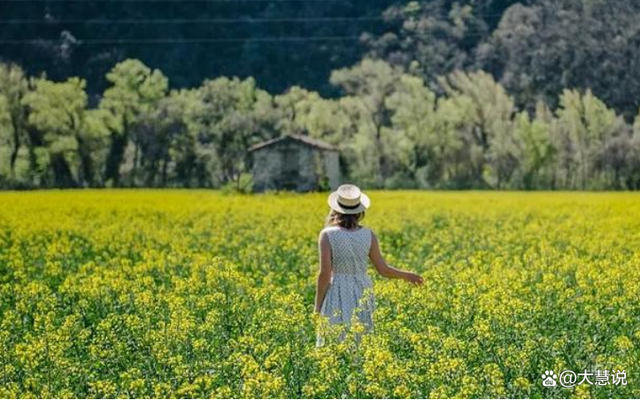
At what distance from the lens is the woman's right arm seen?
7805 millimetres

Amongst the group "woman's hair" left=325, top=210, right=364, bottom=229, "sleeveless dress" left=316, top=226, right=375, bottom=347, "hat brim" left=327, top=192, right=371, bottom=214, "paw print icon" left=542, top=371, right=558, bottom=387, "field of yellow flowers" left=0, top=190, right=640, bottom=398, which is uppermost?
"hat brim" left=327, top=192, right=371, bottom=214

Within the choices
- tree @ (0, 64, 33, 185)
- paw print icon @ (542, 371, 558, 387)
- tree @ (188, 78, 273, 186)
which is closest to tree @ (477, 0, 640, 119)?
tree @ (188, 78, 273, 186)

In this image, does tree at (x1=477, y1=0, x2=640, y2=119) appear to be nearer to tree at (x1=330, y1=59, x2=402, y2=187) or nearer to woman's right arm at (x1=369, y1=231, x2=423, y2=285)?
tree at (x1=330, y1=59, x2=402, y2=187)

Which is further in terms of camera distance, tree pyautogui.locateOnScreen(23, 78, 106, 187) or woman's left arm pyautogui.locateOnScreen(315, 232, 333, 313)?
tree pyautogui.locateOnScreen(23, 78, 106, 187)

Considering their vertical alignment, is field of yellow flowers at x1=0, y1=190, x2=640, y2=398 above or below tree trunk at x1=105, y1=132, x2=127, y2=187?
below

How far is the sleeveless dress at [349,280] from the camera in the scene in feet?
25.1

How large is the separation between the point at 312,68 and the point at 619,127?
92.2ft

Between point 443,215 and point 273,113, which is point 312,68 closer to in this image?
point 273,113

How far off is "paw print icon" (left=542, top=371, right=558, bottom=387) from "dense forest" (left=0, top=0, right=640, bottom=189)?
2017cm

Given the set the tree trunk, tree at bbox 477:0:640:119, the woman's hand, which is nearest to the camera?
the woman's hand

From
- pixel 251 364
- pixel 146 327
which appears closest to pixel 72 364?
pixel 146 327

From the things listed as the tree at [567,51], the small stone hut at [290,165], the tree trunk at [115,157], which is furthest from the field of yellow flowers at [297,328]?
the small stone hut at [290,165]

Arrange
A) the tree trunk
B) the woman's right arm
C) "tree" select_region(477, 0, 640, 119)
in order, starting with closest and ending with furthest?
the woman's right arm, "tree" select_region(477, 0, 640, 119), the tree trunk

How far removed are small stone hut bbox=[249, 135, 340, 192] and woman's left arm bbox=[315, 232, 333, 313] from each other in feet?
115
